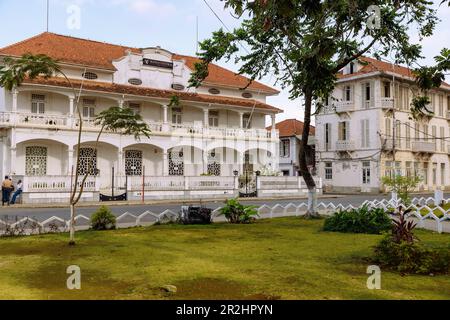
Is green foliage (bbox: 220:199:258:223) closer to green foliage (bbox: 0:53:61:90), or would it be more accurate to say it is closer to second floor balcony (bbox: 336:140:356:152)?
green foliage (bbox: 0:53:61:90)

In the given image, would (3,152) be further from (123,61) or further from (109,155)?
(123,61)

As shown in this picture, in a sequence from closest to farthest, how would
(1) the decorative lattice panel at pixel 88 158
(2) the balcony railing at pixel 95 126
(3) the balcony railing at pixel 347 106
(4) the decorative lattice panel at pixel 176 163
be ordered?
(2) the balcony railing at pixel 95 126 → (1) the decorative lattice panel at pixel 88 158 → (4) the decorative lattice panel at pixel 176 163 → (3) the balcony railing at pixel 347 106

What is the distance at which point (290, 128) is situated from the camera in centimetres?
5131

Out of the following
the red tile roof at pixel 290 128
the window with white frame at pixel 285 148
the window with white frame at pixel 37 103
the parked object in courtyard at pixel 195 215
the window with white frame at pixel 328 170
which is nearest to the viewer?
the parked object in courtyard at pixel 195 215

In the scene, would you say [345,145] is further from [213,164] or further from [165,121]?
[165,121]

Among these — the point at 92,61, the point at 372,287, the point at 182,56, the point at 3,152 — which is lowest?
the point at 372,287

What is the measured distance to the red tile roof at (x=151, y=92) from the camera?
101 feet

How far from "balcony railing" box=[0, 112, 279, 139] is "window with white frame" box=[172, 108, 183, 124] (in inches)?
68.7

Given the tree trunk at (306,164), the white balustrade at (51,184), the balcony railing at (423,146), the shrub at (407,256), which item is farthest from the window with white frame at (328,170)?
the shrub at (407,256)

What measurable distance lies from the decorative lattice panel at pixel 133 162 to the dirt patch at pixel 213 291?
2834 cm

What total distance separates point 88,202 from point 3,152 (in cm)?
762

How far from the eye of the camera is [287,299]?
611 cm

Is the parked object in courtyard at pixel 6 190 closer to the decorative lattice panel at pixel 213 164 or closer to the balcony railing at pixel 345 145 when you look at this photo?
the decorative lattice panel at pixel 213 164
